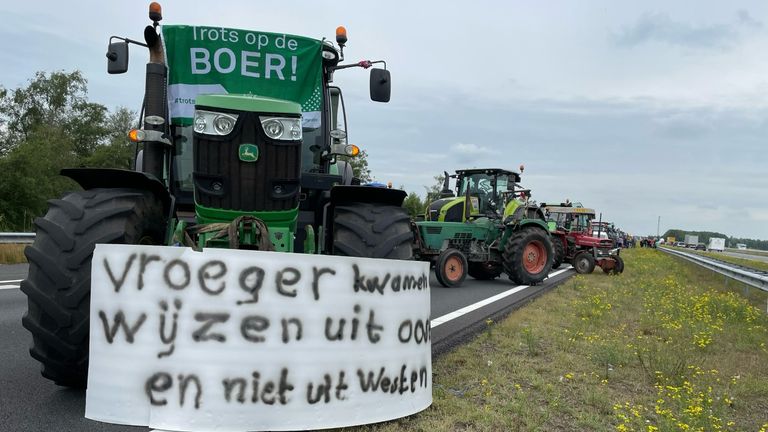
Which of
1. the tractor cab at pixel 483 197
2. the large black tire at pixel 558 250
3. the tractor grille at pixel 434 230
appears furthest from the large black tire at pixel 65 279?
the large black tire at pixel 558 250

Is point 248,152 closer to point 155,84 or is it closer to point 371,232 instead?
point 371,232

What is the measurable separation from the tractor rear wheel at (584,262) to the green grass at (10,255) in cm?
1592

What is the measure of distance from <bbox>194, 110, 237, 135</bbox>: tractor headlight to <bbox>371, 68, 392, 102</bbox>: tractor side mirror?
1.79 meters

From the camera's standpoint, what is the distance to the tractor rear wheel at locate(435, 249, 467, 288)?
12409mm

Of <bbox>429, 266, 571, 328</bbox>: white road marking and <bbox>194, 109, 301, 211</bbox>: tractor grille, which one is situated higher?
<bbox>194, 109, 301, 211</bbox>: tractor grille

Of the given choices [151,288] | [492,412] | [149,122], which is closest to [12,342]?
[149,122]

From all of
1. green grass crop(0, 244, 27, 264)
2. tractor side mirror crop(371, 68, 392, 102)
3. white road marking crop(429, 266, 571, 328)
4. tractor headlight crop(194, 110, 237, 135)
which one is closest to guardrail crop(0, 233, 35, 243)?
green grass crop(0, 244, 27, 264)

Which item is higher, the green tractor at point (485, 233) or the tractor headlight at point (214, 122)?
the tractor headlight at point (214, 122)

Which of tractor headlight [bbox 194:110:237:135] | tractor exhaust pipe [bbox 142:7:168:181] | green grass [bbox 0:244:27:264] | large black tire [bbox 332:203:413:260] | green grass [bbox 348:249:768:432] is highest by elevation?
tractor exhaust pipe [bbox 142:7:168:181]

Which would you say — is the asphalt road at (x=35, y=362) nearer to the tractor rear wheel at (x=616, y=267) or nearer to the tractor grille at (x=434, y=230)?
the tractor grille at (x=434, y=230)

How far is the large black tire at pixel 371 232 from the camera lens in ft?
13.5

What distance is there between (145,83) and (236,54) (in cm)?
76

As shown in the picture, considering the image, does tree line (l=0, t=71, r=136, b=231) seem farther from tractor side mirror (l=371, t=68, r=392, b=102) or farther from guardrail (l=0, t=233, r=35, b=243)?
tractor side mirror (l=371, t=68, r=392, b=102)

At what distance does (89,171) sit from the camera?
369cm
